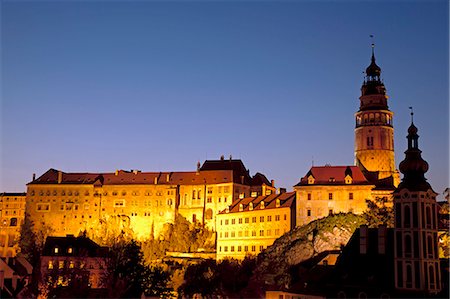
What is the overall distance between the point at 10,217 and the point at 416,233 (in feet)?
379

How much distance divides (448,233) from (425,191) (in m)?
16.0

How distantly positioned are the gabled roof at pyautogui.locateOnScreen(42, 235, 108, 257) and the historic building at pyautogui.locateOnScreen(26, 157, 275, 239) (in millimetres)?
39008

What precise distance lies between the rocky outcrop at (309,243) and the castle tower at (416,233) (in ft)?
78.8

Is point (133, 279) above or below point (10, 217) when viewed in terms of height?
below

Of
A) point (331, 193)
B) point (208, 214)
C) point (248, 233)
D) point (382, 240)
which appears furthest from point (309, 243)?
point (208, 214)

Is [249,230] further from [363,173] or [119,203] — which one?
[119,203]

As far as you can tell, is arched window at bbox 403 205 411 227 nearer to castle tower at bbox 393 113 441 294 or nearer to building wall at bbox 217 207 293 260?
castle tower at bbox 393 113 441 294

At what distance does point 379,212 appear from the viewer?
70.6 meters

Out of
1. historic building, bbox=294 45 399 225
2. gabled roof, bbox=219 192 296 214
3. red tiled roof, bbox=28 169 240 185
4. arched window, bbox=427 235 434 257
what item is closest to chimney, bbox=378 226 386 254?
arched window, bbox=427 235 434 257

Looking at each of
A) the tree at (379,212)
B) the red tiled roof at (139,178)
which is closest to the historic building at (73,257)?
the tree at (379,212)

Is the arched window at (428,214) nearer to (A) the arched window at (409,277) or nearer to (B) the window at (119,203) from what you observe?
(A) the arched window at (409,277)

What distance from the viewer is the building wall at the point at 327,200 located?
75.3m

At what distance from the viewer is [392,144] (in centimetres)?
8288

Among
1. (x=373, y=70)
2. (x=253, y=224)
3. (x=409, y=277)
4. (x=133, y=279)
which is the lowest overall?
(x=133, y=279)
